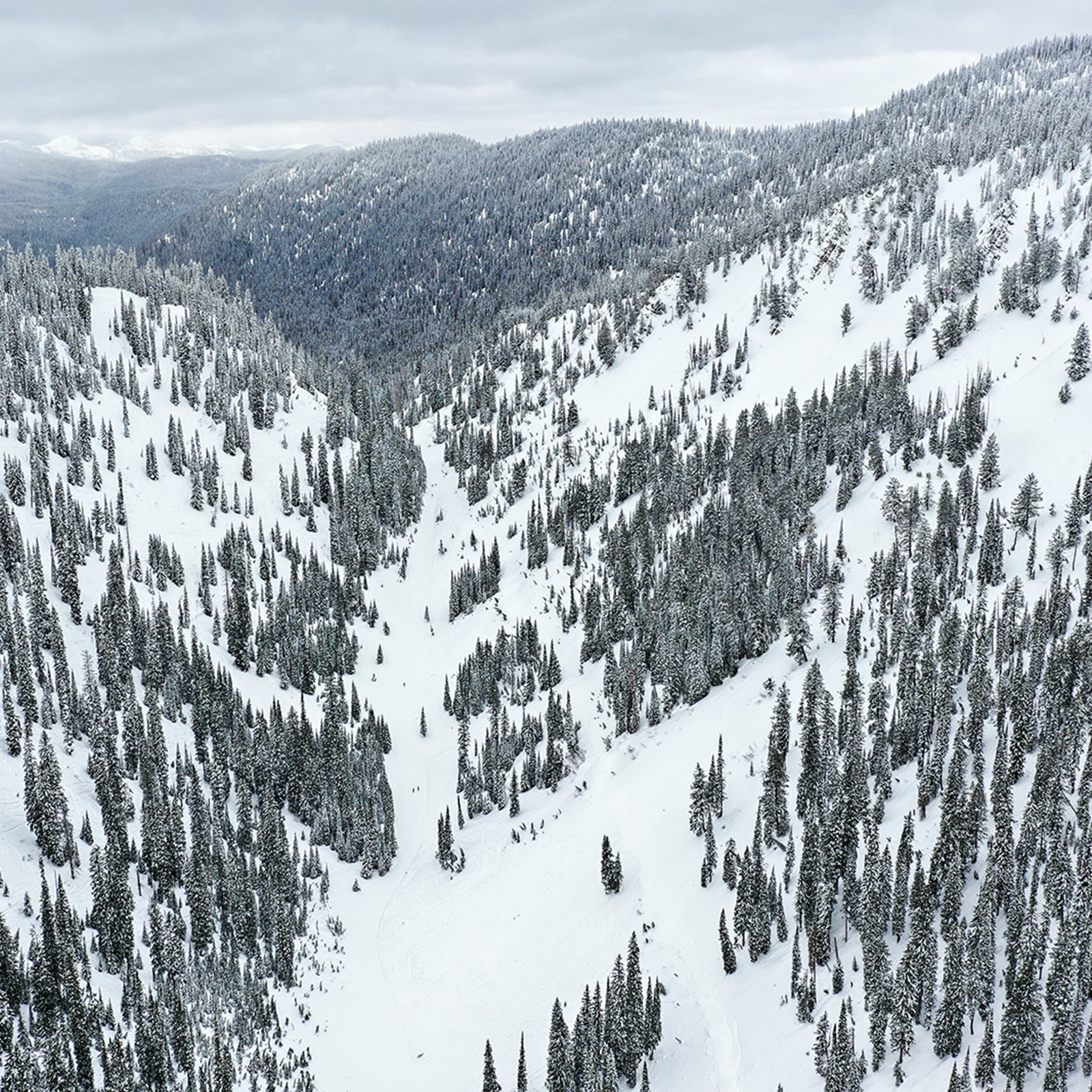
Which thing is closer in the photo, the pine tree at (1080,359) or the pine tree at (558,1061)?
the pine tree at (558,1061)

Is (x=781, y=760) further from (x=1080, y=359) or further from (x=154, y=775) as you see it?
(x=1080, y=359)

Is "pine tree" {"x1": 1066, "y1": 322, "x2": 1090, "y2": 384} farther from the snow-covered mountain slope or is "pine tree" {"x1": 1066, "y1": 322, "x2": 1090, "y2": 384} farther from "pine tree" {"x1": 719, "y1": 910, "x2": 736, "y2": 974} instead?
"pine tree" {"x1": 719, "y1": 910, "x2": 736, "y2": 974}

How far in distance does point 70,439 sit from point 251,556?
49.4 m

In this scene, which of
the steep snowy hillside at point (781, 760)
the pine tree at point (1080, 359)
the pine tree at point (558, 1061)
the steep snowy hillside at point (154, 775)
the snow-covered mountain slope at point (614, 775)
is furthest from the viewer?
the pine tree at point (1080, 359)

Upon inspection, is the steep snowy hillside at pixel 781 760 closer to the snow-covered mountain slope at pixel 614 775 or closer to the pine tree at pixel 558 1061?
the snow-covered mountain slope at pixel 614 775

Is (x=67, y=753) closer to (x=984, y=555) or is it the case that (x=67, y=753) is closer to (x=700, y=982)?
(x=700, y=982)

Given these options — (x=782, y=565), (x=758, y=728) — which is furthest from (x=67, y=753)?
(x=782, y=565)

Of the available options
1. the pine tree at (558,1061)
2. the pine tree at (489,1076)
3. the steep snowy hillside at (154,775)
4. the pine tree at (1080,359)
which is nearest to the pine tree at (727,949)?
the pine tree at (558,1061)

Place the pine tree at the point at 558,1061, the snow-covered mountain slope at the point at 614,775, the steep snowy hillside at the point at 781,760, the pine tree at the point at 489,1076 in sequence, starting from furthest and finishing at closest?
the snow-covered mountain slope at the point at 614,775 < the steep snowy hillside at the point at 781,760 < the pine tree at the point at 558,1061 < the pine tree at the point at 489,1076

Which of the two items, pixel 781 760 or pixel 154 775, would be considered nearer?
pixel 781 760

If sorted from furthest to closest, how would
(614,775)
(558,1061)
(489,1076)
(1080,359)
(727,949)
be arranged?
(1080,359) < (614,775) < (727,949) < (489,1076) < (558,1061)

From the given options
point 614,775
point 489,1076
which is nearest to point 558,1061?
point 489,1076

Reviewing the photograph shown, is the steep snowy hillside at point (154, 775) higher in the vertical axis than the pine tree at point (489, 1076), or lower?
higher

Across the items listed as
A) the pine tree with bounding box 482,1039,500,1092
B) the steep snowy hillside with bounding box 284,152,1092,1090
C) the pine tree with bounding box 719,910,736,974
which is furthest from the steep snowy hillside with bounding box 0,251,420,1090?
the pine tree with bounding box 719,910,736,974
